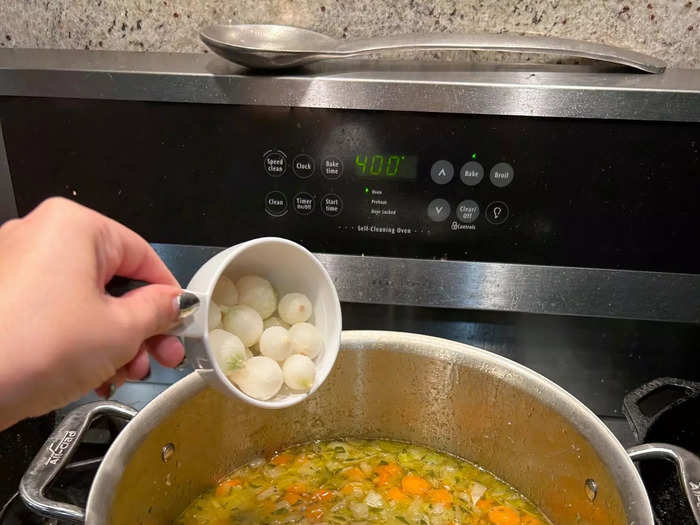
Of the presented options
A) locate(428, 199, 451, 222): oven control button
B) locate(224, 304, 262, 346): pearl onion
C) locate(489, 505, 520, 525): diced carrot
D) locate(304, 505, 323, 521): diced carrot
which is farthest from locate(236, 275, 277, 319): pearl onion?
locate(489, 505, 520, 525): diced carrot

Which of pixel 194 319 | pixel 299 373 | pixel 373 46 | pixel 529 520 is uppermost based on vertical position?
pixel 373 46

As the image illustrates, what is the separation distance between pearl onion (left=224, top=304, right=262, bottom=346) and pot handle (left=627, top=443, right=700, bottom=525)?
0.45m

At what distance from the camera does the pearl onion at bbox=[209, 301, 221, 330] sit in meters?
0.67

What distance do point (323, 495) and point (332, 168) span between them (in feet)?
1.64

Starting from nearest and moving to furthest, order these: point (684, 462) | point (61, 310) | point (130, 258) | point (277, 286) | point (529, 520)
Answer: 1. point (61, 310)
2. point (130, 258)
3. point (684, 462)
4. point (277, 286)
5. point (529, 520)

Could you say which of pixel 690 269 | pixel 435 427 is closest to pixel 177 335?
pixel 435 427

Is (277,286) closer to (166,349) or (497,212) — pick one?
(166,349)

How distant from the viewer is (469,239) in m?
0.85

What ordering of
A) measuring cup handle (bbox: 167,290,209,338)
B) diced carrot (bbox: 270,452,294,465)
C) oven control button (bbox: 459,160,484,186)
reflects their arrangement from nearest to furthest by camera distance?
measuring cup handle (bbox: 167,290,209,338), oven control button (bbox: 459,160,484,186), diced carrot (bbox: 270,452,294,465)

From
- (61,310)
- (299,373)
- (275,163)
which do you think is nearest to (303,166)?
(275,163)

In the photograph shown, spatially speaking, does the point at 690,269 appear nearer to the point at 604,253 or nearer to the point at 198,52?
the point at 604,253

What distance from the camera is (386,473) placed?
1012 mm

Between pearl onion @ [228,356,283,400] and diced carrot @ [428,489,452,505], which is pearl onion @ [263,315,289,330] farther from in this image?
diced carrot @ [428,489,452,505]

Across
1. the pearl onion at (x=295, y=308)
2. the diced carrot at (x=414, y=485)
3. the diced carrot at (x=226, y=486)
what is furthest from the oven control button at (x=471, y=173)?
the diced carrot at (x=226, y=486)
